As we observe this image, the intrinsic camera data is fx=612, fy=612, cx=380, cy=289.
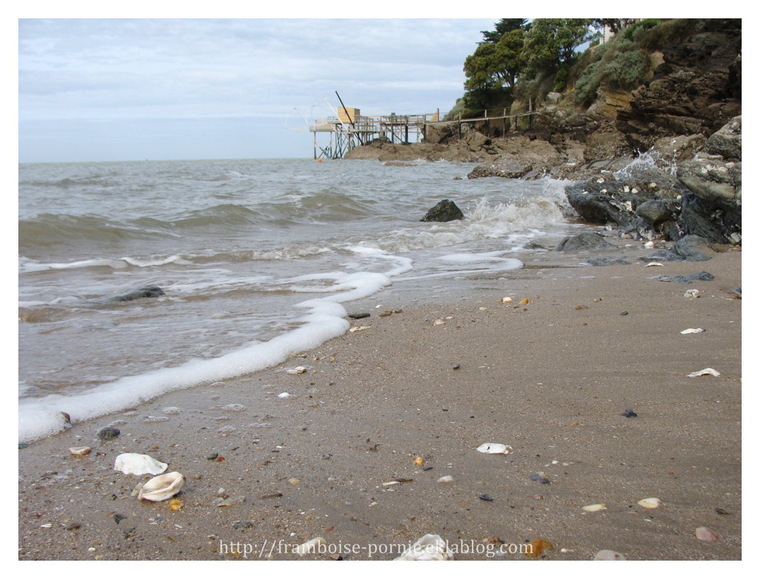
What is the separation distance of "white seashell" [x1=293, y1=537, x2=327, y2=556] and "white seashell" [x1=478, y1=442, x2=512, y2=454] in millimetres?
707

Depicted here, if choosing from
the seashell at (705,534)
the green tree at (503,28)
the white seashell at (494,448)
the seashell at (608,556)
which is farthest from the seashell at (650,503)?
the green tree at (503,28)

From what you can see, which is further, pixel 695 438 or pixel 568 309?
pixel 568 309

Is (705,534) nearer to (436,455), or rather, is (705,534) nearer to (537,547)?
(537,547)

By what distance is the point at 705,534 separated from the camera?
156cm

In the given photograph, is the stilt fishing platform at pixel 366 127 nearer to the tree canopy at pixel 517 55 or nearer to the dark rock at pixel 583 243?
the tree canopy at pixel 517 55

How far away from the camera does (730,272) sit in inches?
185

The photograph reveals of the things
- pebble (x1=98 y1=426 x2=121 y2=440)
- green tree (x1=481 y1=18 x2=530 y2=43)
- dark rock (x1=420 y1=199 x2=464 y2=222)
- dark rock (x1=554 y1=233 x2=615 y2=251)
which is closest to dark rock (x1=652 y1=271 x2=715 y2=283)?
dark rock (x1=554 y1=233 x2=615 y2=251)

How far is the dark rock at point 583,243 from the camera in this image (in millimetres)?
6676

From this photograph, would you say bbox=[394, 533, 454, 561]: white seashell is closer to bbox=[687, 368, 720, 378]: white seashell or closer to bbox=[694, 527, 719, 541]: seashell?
bbox=[694, 527, 719, 541]: seashell

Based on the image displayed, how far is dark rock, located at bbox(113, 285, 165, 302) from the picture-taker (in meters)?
4.94

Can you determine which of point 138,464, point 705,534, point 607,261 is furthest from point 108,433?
point 607,261
